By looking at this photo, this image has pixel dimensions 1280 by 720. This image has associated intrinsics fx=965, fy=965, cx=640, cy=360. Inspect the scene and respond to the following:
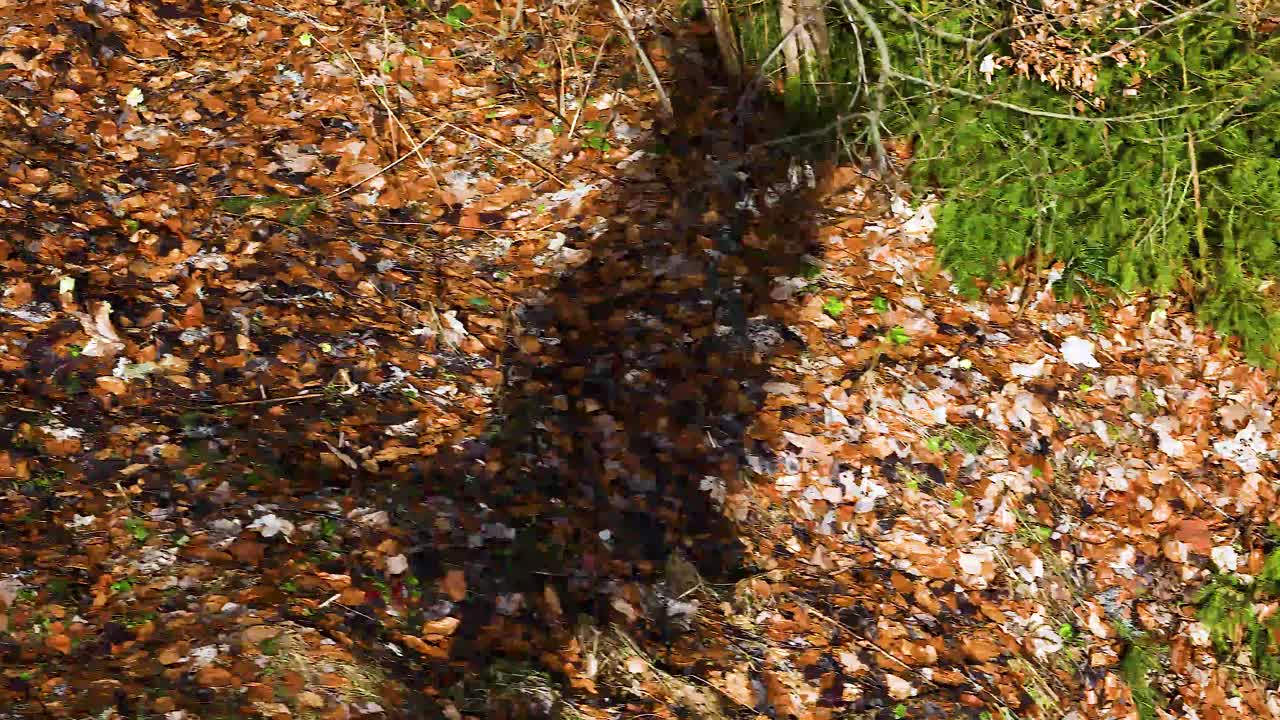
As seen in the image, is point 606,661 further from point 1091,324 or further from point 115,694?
point 1091,324

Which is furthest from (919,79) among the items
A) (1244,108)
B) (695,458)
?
(695,458)

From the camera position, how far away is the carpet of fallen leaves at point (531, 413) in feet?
10.2

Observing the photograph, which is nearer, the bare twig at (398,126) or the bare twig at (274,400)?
the bare twig at (274,400)

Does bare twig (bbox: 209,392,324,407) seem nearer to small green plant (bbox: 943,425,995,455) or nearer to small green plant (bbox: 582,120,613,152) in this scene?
small green plant (bbox: 582,120,613,152)

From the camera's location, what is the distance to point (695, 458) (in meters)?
3.95

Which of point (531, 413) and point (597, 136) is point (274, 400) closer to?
point (531, 413)

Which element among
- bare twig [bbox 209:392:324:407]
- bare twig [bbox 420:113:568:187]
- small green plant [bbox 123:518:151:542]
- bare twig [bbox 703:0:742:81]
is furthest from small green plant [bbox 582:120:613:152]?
small green plant [bbox 123:518:151:542]

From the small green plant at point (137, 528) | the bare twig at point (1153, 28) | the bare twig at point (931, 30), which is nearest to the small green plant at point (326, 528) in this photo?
the small green plant at point (137, 528)

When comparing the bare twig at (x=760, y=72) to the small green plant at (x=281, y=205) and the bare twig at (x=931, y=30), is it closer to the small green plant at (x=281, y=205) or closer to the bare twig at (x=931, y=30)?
the bare twig at (x=931, y=30)

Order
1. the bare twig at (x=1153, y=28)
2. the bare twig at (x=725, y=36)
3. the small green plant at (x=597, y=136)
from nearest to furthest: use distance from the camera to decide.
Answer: the bare twig at (x=1153, y=28) → the bare twig at (x=725, y=36) → the small green plant at (x=597, y=136)

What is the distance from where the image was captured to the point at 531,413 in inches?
154

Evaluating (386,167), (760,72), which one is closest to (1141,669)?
(760,72)

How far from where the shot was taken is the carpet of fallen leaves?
3.10m

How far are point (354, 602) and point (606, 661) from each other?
0.85 metres
